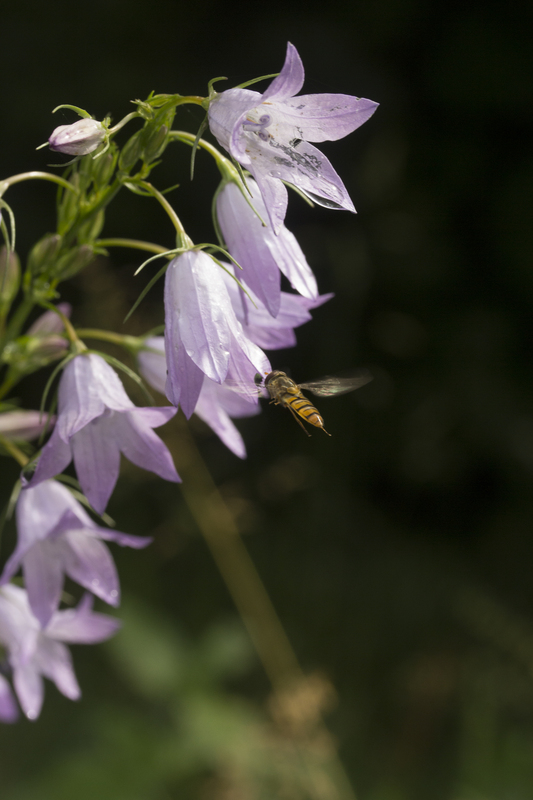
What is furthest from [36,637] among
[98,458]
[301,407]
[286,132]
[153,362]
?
[286,132]

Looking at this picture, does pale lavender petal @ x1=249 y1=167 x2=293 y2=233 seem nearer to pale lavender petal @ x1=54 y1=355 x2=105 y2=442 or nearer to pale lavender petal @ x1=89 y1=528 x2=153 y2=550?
pale lavender petal @ x1=54 y1=355 x2=105 y2=442

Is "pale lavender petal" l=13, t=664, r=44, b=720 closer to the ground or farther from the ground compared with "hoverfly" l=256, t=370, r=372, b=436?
closer to the ground

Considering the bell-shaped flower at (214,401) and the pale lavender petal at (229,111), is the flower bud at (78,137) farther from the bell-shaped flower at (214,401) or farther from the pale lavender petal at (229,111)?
the bell-shaped flower at (214,401)

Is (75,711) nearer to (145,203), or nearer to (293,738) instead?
(293,738)

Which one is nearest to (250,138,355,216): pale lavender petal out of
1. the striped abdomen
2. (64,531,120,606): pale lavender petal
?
the striped abdomen

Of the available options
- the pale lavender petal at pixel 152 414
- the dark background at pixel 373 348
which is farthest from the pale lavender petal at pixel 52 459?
the dark background at pixel 373 348

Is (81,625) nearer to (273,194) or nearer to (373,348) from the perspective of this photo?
(273,194)

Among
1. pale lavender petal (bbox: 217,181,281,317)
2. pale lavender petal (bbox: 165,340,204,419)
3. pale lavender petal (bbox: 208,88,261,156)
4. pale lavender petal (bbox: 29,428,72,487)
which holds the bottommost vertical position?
pale lavender petal (bbox: 29,428,72,487)
